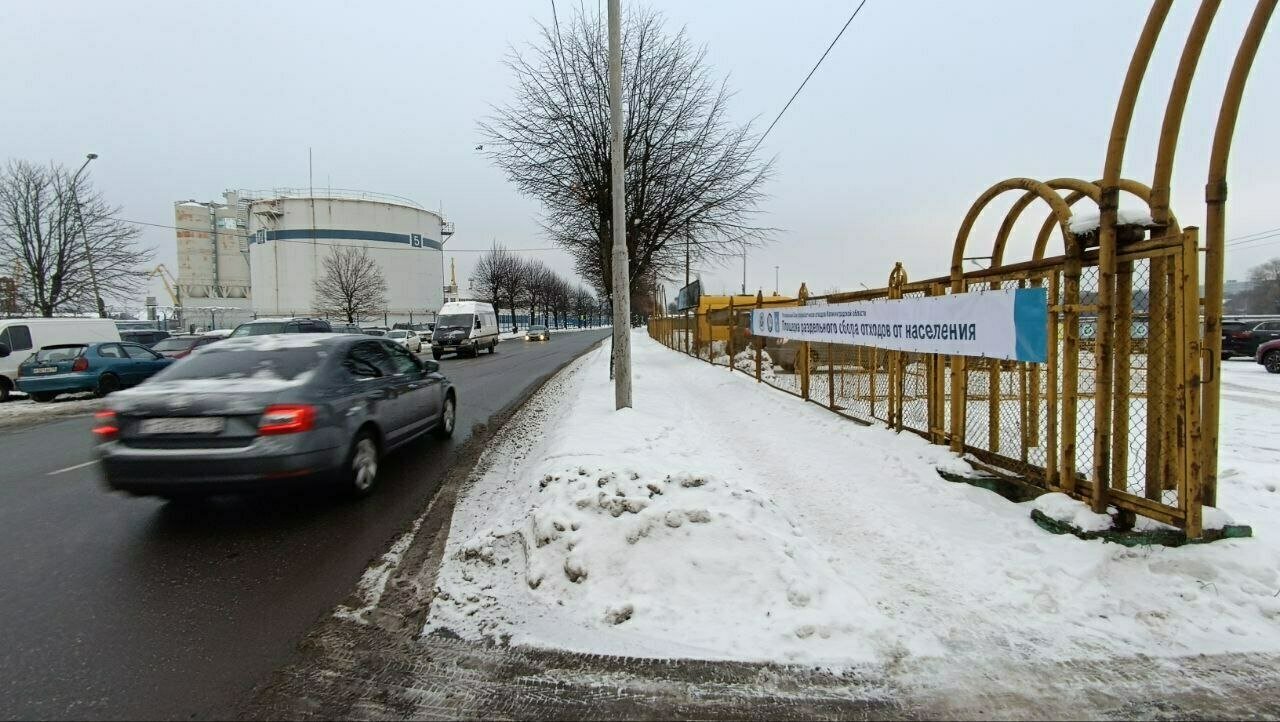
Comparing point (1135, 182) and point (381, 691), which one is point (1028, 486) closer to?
point (1135, 182)

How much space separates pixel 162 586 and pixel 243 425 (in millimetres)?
1224

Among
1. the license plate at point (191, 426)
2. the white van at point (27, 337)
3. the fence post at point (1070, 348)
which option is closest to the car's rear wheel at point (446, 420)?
the license plate at point (191, 426)

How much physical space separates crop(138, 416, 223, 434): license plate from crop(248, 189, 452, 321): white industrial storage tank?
71.0m

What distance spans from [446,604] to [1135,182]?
5074 mm

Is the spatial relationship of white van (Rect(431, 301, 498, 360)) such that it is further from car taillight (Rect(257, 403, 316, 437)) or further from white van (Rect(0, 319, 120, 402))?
car taillight (Rect(257, 403, 316, 437))

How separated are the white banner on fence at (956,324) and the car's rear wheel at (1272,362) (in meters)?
16.3

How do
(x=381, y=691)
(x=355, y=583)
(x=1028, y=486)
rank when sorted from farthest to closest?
(x=1028, y=486) → (x=355, y=583) → (x=381, y=691)

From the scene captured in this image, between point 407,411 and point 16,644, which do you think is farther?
point 407,411

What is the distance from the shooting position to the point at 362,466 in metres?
5.43

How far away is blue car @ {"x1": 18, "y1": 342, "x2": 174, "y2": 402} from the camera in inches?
514

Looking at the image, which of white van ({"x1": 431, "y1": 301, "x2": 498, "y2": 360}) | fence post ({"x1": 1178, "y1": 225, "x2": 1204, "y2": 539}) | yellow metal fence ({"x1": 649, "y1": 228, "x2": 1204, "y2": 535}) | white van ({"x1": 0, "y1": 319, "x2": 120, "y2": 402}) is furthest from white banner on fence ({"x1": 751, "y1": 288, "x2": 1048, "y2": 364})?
white van ({"x1": 431, "y1": 301, "x2": 498, "y2": 360})

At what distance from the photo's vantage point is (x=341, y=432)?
5027 mm

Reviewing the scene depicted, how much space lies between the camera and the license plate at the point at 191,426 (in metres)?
4.45

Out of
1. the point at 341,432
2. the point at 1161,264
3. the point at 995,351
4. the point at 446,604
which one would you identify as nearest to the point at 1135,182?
the point at 1161,264
